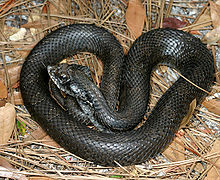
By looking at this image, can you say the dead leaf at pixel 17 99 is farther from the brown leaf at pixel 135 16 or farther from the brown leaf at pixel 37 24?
the brown leaf at pixel 135 16

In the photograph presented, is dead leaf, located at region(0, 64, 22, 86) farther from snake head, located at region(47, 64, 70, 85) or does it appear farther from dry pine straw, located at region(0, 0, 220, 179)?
snake head, located at region(47, 64, 70, 85)

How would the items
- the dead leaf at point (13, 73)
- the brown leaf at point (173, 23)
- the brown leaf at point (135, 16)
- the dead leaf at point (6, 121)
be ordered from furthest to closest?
the brown leaf at point (173, 23), the brown leaf at point (135, 16), the dead leaf at point (13, 73), the dead leaf at point (6, 121)

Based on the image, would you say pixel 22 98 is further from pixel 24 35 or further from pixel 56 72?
pixel 24 35

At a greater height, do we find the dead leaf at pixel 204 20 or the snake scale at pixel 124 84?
the dead leaf at pixel 204 20

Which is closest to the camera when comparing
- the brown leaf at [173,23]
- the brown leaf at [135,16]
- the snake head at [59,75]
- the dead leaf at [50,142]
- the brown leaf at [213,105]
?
the dead leaf at [50,142]

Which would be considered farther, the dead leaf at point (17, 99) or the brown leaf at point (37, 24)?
the brown leaf at point (37, 24)

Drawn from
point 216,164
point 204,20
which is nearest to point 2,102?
point 216,164

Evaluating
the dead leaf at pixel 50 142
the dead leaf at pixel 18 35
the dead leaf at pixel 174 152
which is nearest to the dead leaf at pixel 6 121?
the dead leaf at pixel 50 142
